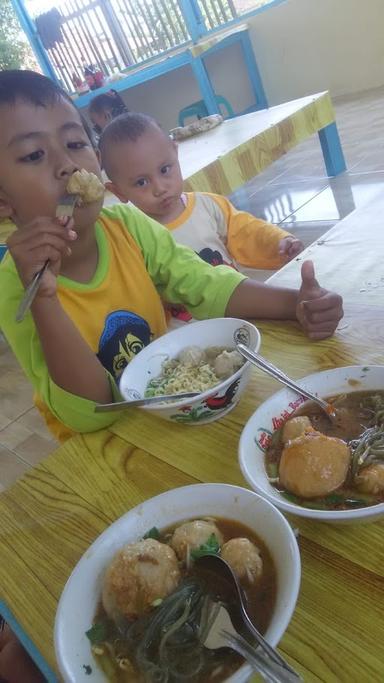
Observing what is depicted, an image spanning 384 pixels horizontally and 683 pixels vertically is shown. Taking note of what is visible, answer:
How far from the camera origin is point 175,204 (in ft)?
6.09

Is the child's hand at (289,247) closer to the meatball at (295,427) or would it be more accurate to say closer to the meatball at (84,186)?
the meatball at (84,186)

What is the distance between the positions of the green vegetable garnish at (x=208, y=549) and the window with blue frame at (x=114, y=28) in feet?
20.4

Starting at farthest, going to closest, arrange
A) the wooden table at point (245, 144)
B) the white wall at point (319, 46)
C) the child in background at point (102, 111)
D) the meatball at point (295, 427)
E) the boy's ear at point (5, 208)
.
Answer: the white wall at point (319, 46)
the child in background at point (102, 111)
the wooden table at point (245, 144)
the boy's ear at point (5, 208)
the meatball at point (295, 427)

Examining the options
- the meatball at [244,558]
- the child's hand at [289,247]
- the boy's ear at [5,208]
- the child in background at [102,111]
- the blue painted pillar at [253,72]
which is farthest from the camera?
the blue painted pillar at [253,72]

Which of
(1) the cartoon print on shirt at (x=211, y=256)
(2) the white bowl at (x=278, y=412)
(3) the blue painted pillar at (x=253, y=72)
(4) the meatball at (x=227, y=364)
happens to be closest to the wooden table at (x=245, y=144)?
(1) the cartoon print on shirt at (x=211, y=256)

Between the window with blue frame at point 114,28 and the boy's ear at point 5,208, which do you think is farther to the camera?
the window with blue frame at point 114,28

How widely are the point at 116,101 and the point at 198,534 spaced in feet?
12.2

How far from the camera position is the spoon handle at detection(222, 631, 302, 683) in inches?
15.7

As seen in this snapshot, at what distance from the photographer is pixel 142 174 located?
175 cm

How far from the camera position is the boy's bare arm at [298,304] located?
2.91 ft

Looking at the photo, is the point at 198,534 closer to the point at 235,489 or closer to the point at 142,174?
the point at 235,489

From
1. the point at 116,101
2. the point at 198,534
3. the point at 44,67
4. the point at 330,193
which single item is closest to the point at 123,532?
the point at 198,534

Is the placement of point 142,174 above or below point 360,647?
above

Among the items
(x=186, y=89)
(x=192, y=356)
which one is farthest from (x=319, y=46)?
(x=192, y=356)
